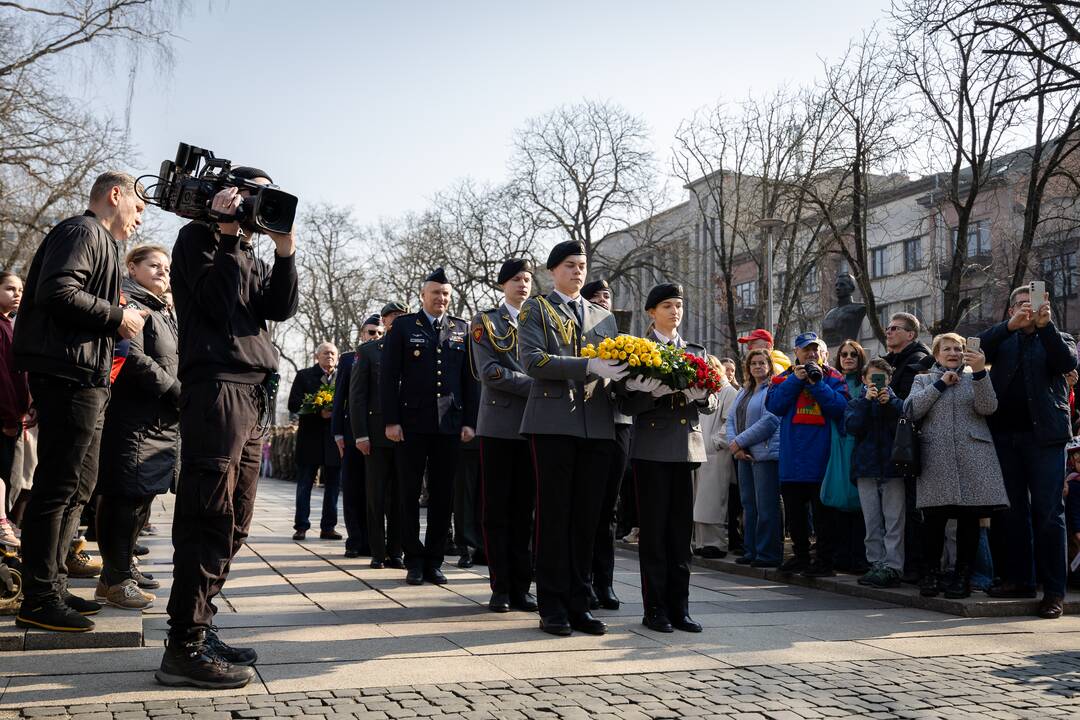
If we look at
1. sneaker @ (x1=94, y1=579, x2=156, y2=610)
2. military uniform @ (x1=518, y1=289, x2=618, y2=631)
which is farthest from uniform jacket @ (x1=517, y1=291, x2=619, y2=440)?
sneaker @ (x1=94, y1=579, x2=156, y2=610)

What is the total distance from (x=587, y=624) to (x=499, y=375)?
6.04 ft

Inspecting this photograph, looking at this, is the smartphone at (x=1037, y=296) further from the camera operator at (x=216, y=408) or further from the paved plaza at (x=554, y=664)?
the camera operator at (x=216, y=408)

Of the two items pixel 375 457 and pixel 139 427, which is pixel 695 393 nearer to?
pixel 139 427

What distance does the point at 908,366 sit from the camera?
888cm

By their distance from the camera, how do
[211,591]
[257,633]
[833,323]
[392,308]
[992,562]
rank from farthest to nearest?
[833,323] → [392,308] → [992,562] → [257,633] → [211,591]

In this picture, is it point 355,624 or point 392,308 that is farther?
point 392,308

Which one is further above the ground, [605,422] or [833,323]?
[833,323]

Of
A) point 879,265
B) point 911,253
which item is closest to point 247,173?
point 911,253

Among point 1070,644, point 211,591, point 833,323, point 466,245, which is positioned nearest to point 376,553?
point 211,591

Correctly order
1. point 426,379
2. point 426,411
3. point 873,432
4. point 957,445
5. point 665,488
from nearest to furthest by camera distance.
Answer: point 665,488 < point 957,445 < point 426,411 < point 426,379 < point 873,432

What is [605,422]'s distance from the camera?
20.8ft

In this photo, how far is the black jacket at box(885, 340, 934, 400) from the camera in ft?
29.0

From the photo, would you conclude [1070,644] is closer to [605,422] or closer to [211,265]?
[605,422]

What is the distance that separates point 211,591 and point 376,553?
4649 mm
